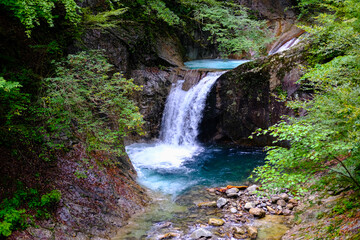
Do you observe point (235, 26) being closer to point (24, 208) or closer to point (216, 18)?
point (216, 18)

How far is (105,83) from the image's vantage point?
548cm

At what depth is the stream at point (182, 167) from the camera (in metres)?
5.75

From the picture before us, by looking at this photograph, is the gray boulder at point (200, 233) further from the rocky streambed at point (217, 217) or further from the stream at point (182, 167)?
the stream at point (182, 167)

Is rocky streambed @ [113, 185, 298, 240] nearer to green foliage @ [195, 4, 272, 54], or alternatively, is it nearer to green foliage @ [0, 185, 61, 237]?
green foliage @ [0, 185, 61, 237]

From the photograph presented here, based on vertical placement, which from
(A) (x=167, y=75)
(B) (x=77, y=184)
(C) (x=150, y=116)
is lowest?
(B) (x=77, y=184)

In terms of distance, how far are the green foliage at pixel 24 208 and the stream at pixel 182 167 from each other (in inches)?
63.1

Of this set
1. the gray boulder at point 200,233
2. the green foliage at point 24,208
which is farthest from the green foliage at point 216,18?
the gray boulder at point 200,233

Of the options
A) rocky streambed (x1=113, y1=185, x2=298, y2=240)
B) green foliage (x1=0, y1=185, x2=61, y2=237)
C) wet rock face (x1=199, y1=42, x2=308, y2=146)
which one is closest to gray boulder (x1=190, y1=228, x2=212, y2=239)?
rocky streambed (x1=113, y1=185, x2=298, y2=240)

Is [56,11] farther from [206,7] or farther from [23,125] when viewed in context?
[206,7]

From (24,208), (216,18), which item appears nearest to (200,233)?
(24,208)

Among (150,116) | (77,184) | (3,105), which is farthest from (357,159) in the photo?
(150,116)

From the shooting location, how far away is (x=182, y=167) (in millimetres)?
10055

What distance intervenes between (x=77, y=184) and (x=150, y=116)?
8.24 m

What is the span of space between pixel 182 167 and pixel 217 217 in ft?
13.9
